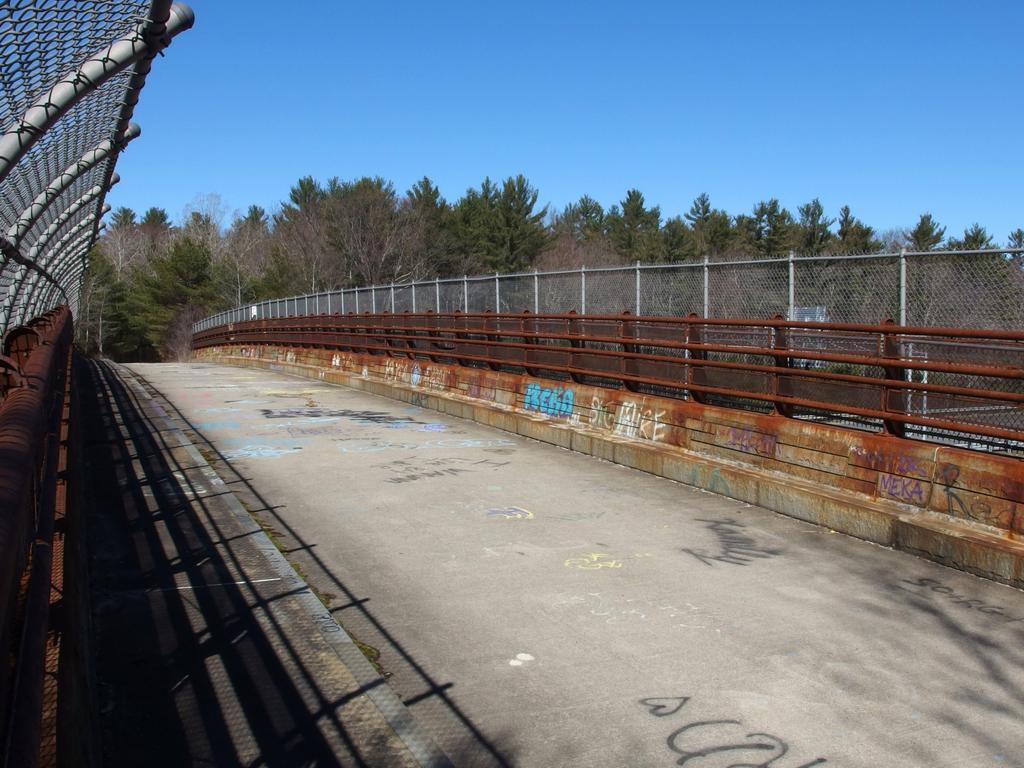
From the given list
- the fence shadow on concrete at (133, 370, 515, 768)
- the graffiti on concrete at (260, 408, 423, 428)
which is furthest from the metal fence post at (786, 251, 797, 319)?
the graffiti on concrete at (260, 408, 423, 428)

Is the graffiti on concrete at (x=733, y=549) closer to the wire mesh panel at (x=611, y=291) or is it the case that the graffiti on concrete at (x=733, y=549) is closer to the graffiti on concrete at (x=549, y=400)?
the graffiti on concrete at (x=549, y=400)

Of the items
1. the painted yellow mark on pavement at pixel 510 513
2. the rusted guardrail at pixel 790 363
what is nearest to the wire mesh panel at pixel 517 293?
the rusted guardrail at pixel 790 363

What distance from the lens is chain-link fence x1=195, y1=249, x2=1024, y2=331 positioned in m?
7.98

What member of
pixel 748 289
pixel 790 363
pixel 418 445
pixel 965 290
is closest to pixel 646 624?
pixel 790 363

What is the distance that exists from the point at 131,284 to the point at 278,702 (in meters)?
84.2

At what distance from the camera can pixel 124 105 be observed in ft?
28.6

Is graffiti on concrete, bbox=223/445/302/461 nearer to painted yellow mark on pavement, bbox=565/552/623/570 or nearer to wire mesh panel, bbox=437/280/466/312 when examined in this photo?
painted yellow mark on pavement, bbox=565/552/623/570

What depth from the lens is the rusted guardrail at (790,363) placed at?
23.4 feet

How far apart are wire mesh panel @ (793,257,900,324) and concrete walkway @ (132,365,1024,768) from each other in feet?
7.96

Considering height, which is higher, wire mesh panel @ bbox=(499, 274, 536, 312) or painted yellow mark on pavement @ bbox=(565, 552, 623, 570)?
wire mesh panel @ bbox=(499, 274, 536, 312)

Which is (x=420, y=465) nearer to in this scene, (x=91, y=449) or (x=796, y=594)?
(x=91, y=449)

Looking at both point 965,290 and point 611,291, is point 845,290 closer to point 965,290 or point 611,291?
point 965,290

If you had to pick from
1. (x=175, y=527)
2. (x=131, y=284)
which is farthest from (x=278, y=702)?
(x=131, y=284)

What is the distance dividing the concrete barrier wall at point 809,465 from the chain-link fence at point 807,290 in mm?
1381
